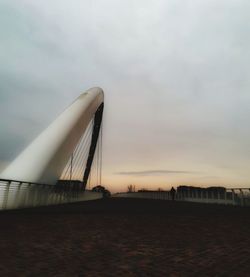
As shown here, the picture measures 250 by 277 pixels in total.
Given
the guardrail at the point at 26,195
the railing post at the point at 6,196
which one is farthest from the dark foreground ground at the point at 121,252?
the guardrail at the point at 26,195

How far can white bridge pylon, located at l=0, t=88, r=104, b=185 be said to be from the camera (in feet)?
80.6

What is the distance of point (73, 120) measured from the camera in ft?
105

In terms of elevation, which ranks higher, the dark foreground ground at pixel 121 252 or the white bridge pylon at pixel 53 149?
the white bridge pylon at pixel 53 149

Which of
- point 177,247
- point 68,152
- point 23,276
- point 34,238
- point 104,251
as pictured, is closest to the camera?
point 23,276

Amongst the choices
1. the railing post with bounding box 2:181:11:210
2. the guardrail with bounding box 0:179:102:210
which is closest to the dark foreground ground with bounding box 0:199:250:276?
the railing post with bounding box 2:181:11:210

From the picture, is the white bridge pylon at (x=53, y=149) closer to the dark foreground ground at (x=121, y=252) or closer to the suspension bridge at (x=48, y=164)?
the suspension bridge at (x=48, y=164)

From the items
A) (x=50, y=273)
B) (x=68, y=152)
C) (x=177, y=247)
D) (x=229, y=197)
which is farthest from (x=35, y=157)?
(x=50, y=273)

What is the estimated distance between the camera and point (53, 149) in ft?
90.9

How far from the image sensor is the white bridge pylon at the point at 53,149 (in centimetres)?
2456

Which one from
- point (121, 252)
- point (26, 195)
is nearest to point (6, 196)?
point (26, 195)

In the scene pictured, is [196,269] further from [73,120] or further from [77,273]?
[73,120]

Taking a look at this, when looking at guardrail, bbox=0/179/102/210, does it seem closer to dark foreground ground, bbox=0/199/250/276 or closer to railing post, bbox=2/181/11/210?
railing post, bbox=2/181/11/210

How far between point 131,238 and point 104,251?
1.83m

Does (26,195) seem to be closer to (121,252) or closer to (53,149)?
(53,149)
